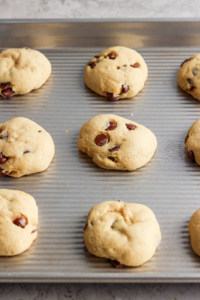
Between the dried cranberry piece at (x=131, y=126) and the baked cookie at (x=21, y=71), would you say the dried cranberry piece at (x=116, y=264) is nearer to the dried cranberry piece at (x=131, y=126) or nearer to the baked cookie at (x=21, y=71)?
the dried cranberry piece at (x=131, y=126)

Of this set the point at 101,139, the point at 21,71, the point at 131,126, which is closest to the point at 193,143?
the point at 131,126

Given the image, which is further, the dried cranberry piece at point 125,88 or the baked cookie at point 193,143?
the dried cranberry piece at point 125,88

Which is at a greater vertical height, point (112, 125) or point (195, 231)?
point (112, 125)

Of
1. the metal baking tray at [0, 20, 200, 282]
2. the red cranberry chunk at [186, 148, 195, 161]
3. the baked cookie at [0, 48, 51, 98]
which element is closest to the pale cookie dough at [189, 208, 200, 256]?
the metal baking tray at [0, 20, 200, 282]

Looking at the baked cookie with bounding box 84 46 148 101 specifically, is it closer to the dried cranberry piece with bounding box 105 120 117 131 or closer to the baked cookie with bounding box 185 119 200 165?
the dried cranberry piece with bounding box 105 120 117 131

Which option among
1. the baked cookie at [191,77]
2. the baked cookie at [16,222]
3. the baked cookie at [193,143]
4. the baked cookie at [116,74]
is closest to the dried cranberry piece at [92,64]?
the baked cookie at [116,74]

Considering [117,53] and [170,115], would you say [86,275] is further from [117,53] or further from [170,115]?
[117,53]

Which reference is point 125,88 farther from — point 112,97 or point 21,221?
point 21,221
